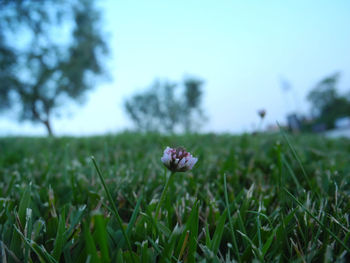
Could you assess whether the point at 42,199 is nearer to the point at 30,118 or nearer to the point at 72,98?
the point at 72,98

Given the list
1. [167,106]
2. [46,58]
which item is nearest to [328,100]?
[167,106]

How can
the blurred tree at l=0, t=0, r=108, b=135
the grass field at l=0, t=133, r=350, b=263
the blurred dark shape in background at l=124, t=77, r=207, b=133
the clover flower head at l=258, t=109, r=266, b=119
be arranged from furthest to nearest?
the blurred dark shape in background at l=124, t=77, r=207, b=133, the blurred tree at l=0, t=0, r=108, b=135, the clover flower head at l=258, t=109, r=266, b=119, the grass field at l=0, t=133, r=350, b=263

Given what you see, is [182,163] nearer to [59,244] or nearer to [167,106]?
[59,244]

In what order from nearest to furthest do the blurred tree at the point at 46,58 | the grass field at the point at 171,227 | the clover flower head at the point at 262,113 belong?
1. the grass field at the point at 171,227
2. the clover flower head at the point at 262,113
3. the blurred tree at the point at 46,58

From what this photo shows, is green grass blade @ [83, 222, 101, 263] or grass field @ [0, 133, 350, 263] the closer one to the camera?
green grass blade @ [83, 222, 101, 263]

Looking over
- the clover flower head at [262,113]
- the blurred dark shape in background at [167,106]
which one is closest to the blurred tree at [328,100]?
the blurred dark shape in background at [167,106]

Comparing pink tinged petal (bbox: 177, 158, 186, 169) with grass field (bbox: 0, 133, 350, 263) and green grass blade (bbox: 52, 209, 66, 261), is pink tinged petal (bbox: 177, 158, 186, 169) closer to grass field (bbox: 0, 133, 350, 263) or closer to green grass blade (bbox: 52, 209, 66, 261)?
grass field (bbox: 0, 133, 350, 263)

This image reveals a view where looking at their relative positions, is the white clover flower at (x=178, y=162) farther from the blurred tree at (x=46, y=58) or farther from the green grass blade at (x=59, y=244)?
the blurred tree at (x=46, y=58)

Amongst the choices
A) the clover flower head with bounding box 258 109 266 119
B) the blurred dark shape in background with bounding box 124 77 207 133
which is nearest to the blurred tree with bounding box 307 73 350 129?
the blurred dark shape in background with bounding box 124 77 207 133

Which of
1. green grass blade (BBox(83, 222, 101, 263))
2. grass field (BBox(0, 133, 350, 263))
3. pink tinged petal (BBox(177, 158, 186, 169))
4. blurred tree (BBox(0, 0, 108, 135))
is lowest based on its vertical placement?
grass field (BBox(0, 133, 350, 263))
